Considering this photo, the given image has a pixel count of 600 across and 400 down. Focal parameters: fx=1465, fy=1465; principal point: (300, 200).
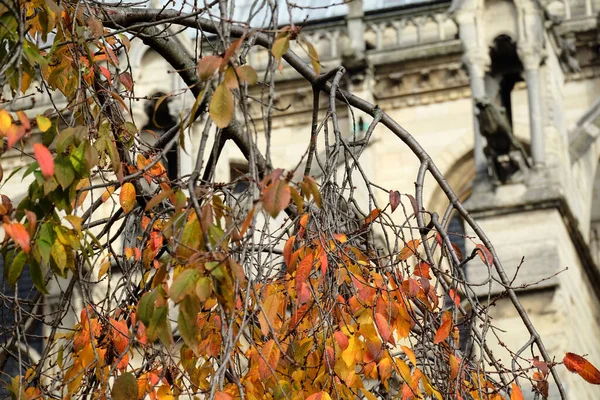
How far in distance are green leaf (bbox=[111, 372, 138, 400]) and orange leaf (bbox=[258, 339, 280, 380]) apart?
41 cm

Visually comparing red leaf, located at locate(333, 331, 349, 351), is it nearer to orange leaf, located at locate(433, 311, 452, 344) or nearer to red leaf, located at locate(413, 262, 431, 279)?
orange leaf, located at locate(433, 311, 452, 344)

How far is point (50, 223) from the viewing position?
13.7ft

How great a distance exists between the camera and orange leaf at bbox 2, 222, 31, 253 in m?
3.87

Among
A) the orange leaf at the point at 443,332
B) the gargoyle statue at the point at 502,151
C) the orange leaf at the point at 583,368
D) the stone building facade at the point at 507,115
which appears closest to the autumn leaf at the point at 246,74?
the orange leaf at the point at 443,332

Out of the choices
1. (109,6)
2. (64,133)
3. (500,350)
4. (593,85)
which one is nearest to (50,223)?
(64,133)

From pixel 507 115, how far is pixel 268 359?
29.0ft

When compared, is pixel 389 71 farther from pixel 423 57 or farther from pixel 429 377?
pixel 429 377

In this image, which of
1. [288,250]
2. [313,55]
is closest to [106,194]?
[288,250]

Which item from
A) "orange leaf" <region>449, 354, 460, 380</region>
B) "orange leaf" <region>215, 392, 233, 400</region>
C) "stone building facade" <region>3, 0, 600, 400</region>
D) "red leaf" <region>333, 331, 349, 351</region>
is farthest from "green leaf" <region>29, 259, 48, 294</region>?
"stone building facade" <region>3, 0, 600, 400</region>

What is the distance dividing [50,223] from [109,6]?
1.33 m

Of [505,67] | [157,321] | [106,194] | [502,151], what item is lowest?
[157,321]

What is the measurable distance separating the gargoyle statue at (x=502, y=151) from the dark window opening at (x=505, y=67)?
1.69ft

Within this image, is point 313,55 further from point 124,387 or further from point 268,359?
point 124,387

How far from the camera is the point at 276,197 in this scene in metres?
3.81
